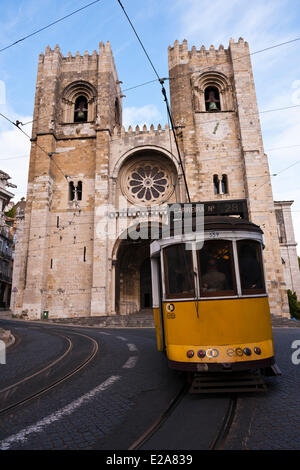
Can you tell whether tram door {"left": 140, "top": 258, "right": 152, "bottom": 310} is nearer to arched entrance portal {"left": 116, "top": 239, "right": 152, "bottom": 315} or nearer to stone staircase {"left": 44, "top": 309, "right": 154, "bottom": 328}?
arched entrance portal {"left": 116, "top": 239, "right": 152, "bottom": 315}

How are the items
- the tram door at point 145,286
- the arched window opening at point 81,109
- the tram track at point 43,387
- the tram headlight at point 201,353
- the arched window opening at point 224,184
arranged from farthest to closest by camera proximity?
the tram door at point 145,286
the arched window opening at point 81,109
the arched window opening at point 224,184
the tram headlight at point 201,353
the tram track at point 43,387

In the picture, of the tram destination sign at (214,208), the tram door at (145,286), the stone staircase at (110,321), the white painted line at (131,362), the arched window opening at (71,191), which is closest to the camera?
the tram destination sign at (214,208)

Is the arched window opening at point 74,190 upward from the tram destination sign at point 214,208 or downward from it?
upward

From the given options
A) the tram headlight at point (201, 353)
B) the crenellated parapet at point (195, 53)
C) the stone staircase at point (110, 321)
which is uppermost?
the crenellated parapet at point (195, 53)

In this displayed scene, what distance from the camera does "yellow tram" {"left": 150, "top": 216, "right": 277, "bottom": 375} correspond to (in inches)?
136

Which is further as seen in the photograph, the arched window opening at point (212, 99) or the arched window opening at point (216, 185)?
the arched window opening at point (212, 99)

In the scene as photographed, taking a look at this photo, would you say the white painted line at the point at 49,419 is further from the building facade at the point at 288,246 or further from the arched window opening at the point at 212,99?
the building facade at the point at 288,246

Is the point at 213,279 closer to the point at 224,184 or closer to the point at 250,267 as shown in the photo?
the point at 250,267

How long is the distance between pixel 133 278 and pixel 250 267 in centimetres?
1780

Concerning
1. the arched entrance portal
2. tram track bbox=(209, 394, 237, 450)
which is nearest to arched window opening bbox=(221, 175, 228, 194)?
the arched entrance portal

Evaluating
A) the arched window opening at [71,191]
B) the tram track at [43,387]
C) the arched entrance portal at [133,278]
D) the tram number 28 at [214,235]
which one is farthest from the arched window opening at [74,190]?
the tram number 28 at [214,235]

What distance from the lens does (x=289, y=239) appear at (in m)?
28.5

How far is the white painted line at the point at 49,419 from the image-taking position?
2.38 m

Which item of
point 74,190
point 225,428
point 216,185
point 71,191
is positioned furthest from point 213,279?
point 71,191
